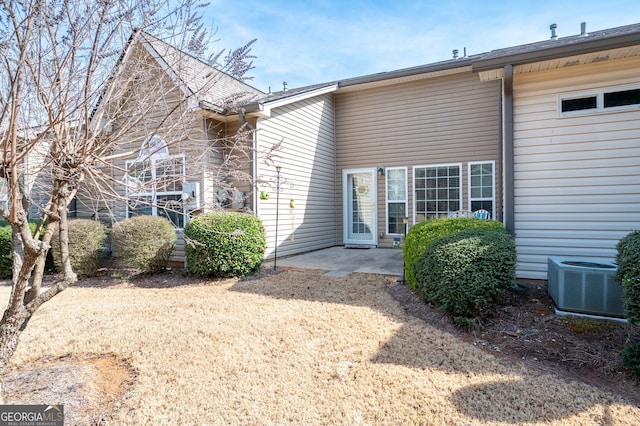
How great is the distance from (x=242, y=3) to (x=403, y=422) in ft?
13.3

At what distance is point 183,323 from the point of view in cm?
425

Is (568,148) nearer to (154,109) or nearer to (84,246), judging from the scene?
(154,109)

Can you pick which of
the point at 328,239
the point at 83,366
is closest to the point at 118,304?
the point at 83,366

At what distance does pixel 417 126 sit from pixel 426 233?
494 cm

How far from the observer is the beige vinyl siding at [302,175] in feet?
26.0

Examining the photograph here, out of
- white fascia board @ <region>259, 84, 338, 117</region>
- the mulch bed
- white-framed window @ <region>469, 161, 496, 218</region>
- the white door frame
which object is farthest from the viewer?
the white door frame

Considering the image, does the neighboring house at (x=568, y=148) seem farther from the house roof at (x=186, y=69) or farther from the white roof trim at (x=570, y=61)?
the house roof at (x=186, y=69)

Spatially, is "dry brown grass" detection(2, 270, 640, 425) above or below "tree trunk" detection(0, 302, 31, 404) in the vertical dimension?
below

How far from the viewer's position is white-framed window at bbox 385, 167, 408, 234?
375 inches

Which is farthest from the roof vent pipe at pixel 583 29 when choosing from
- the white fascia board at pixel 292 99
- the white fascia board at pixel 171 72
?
the white fascia board at pixel 171 72

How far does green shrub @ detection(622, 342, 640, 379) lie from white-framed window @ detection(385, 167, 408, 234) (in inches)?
258

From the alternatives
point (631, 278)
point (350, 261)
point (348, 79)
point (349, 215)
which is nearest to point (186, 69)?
Answer: point (631, 278)

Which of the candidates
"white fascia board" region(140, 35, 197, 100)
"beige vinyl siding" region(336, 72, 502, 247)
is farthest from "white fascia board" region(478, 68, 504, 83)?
"white fascia board" region(140, 35, 197, 100)

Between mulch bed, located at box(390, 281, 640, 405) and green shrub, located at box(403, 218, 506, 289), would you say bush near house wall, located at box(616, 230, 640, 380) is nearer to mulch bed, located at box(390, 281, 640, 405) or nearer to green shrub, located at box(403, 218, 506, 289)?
mulch bed, located at box(390, 281, 640, 405)
